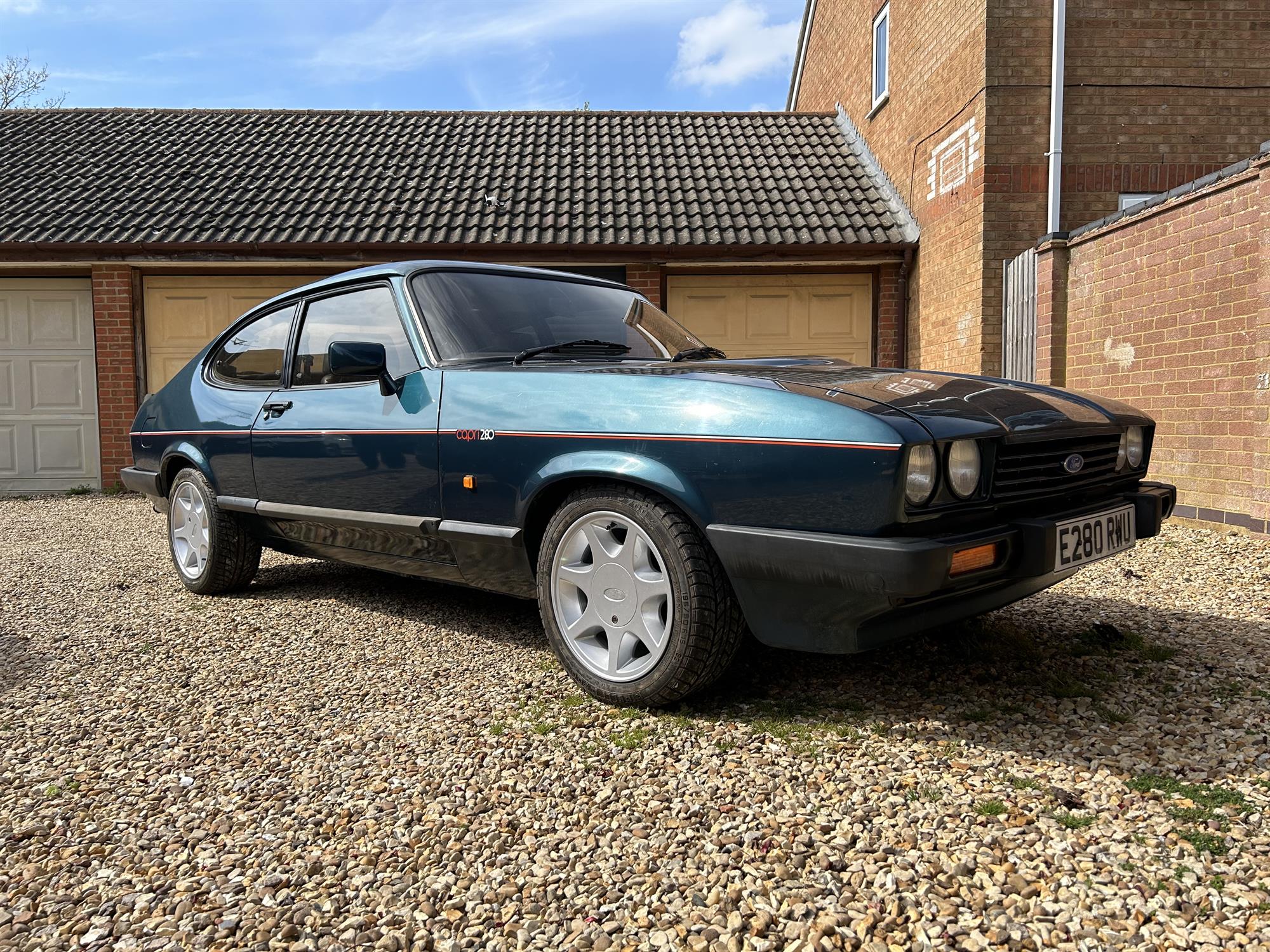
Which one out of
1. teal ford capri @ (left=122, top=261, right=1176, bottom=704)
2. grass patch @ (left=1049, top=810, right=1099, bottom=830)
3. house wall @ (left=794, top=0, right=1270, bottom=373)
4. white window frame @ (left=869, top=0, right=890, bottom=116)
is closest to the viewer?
grass patch @ (left=1049, top=810, right=1099, bottom=830)

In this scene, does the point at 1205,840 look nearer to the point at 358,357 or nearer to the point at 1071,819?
the point at 1071,819

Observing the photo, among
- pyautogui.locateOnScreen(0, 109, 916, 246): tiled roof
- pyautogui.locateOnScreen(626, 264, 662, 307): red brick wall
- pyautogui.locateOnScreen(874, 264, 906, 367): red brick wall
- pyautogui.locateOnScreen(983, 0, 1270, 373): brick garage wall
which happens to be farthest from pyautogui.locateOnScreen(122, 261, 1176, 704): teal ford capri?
pyautogui.locateOnScreen(874, 264, 906, 367): red brick wall

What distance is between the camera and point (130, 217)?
10062 mm

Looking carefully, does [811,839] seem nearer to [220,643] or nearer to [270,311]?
[220,643]

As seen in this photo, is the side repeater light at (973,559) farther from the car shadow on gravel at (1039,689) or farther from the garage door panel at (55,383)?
the garage door panel at (55,383)

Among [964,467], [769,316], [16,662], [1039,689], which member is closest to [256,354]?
[16,662]

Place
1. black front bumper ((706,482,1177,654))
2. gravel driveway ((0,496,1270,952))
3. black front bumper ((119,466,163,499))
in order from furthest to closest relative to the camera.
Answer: black front bumper ((119,466,163,499)) < black front bumper ((706,482,1177,654)) < gravel driveway ((0,496,1270,952))

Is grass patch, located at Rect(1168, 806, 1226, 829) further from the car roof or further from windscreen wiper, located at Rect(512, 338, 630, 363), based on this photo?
the car roof

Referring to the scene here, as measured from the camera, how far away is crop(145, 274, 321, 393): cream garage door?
32.9 ft

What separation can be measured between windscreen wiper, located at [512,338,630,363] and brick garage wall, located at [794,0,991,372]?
5.90 m

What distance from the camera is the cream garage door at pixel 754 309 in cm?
1016

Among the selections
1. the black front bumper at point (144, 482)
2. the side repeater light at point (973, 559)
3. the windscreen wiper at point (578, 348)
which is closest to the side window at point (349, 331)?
the windscreen wiper at point (578, 348)

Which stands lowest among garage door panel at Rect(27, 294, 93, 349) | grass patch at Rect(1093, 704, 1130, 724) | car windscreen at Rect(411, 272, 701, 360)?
grass patch at Rect(1093, 704, 1130, 724)

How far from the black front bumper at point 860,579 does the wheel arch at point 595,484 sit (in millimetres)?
127
